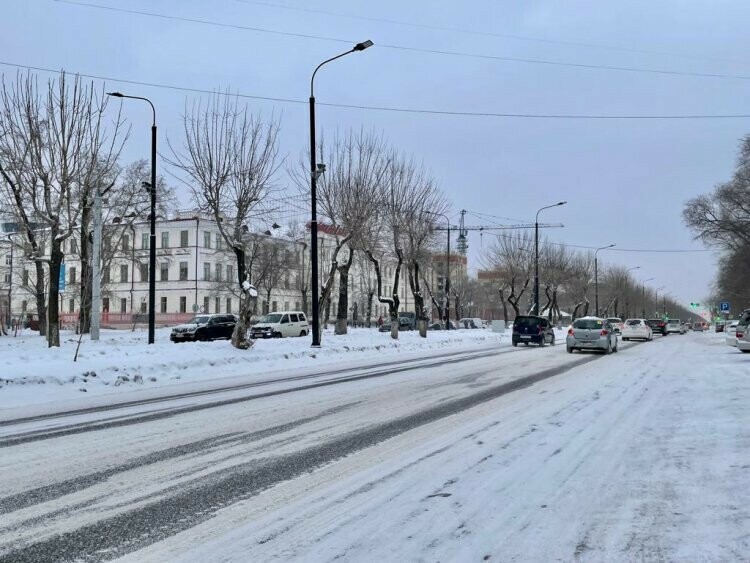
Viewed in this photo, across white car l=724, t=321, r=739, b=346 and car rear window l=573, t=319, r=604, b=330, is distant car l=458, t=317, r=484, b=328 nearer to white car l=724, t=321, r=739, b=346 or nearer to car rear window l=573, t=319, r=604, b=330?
white car l=724, t=321, r=739, b=346

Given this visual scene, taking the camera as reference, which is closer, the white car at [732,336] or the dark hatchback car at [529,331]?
the white car at [732,336]

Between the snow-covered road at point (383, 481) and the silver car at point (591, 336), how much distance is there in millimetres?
14649

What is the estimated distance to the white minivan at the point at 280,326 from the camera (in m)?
37.4

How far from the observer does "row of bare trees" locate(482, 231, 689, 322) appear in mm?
63031

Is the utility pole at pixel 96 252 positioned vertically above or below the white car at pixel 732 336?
above

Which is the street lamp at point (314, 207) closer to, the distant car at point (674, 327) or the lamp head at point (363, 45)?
the lamp head at point (363, 45)

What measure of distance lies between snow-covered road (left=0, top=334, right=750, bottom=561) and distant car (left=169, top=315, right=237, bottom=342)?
23.3 meters

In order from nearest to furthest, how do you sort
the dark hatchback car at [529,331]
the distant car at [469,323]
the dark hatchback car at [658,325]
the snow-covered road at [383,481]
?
the snow-covered road at [383,481] → the dark hatchback car at [529,331] → the dark hatchback car at [658,325] → the distant car at [469,323]

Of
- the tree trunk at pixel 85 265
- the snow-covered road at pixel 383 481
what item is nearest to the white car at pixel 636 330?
the snow-covered road at pixel 383 481

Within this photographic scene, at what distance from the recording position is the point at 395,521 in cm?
459

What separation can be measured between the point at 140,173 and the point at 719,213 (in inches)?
1967

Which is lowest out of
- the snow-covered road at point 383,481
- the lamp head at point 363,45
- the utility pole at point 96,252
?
the snow-covered road at point 383,481

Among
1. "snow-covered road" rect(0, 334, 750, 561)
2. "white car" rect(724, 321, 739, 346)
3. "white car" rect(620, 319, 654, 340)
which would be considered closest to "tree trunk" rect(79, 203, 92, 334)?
→ "snow-covered road" rect(0, 334, 750, 561)

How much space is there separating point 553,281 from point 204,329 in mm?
44557
